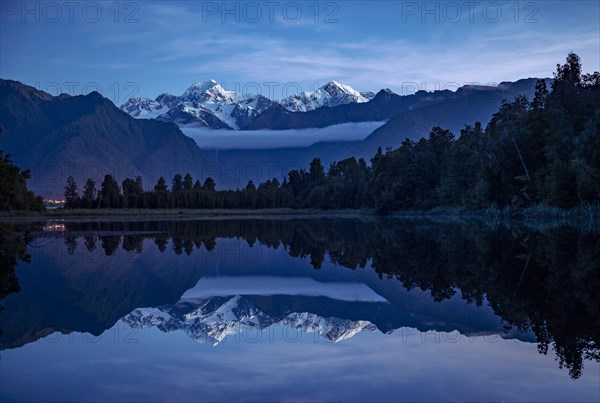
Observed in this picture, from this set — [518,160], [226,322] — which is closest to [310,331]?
[226,322]

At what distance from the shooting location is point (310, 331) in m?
13.9

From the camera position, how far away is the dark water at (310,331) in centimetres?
941

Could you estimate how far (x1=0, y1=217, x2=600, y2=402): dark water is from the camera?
9406 mm

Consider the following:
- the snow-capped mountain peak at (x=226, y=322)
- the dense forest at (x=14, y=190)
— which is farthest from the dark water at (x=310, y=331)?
the dense forest at (x=14, y=190)

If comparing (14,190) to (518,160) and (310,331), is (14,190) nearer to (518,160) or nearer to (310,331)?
(518,160)

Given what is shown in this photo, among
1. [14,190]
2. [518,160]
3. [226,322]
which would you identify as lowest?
[226,322]

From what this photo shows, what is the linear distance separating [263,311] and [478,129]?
98132mm

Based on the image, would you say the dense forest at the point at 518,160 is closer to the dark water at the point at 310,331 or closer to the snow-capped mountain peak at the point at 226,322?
the dark water at the point at 310,331

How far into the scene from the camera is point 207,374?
10164 millimetres

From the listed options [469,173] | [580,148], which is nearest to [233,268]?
[580,148]

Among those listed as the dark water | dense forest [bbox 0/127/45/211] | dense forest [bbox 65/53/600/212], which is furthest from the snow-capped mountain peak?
dense forest [bbox 0/127/45/211]

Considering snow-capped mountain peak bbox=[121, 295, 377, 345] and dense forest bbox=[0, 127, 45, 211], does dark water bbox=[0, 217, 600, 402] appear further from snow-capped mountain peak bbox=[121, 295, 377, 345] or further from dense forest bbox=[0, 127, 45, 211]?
dense forest bbox=[0, 127, 45, 211]

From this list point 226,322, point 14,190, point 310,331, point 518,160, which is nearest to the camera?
point 310,331

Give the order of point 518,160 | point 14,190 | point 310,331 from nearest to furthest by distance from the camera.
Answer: point 310,331
point 518,160
point 14,190
